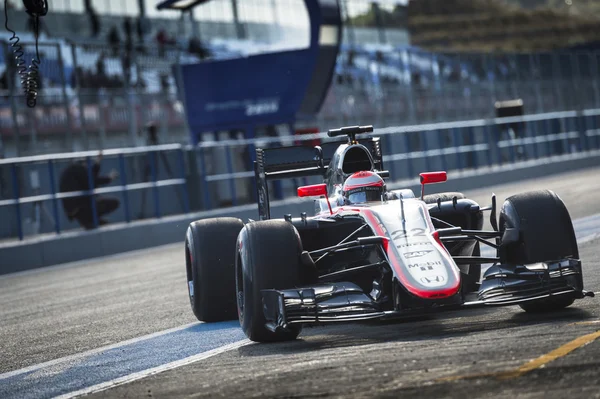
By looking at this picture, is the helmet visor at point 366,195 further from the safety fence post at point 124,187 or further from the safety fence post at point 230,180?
the safety fence post at point 230,180

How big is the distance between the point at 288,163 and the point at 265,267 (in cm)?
297

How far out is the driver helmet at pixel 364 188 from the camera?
28.2 feet

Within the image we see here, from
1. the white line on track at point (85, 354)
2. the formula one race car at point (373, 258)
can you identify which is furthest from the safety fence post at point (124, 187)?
the formula one race car at point (373, 258)

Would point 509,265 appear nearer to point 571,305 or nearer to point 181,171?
point 571,305

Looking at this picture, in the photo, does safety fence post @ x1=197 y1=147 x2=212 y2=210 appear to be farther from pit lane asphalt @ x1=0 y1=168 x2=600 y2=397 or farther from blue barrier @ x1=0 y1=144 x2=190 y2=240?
pit lane asphalt @ x1=0 y1=168 x2=600 y2=397

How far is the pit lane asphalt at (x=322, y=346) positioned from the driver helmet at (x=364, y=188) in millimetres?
919

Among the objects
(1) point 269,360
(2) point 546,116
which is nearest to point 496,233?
(1) point 269,360

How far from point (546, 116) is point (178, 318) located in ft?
75.8

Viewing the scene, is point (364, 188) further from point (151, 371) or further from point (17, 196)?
point (17, 196)

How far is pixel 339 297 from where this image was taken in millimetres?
7402

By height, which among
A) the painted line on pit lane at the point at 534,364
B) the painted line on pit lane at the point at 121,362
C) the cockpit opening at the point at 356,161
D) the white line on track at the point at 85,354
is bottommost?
the white line on track at the point at 85,354

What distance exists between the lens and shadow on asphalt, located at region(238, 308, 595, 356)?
7328 mm

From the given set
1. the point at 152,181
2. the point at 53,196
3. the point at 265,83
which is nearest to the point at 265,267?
the point at 53,196

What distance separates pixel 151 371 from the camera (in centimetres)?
718
